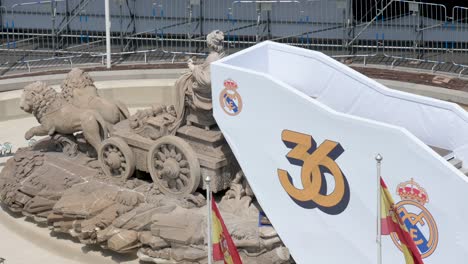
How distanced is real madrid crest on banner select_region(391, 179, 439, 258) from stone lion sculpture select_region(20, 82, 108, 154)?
6625 millimetres

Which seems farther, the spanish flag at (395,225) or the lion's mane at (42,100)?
the lion's mane at (42,100)

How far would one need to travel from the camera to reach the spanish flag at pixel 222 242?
488 inches

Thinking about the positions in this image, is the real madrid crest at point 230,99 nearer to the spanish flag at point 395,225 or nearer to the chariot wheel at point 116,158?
the chariot wheel at point 116,158

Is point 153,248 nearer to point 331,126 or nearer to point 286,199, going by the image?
point 286,199

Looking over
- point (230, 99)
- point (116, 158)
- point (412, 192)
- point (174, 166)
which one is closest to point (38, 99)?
point (116, 158)

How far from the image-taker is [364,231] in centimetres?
1326

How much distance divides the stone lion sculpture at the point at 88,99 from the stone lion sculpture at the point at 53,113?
0.13 m

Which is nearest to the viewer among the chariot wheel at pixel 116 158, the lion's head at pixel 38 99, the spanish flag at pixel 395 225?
the spanish flag at pixel 395 225

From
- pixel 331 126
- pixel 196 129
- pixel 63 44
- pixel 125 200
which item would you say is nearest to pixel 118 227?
pixel 125 200

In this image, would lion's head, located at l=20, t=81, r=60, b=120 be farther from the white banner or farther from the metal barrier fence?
the metal barrier fence

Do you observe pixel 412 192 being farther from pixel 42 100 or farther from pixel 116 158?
pixel 42 100

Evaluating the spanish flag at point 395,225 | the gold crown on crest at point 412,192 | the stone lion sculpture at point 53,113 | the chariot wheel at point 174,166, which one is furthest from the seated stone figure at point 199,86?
the spanish flag at point 395,225

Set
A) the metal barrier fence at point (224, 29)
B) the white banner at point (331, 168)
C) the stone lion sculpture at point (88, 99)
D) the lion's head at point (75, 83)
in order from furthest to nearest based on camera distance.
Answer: the metal barrier fence at point (224, 29) < the lion's head at point (75, 83) < the stone lion sculpture at point (88, 99) < the white banner at point (331, 168)

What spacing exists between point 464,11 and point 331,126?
14102mm
